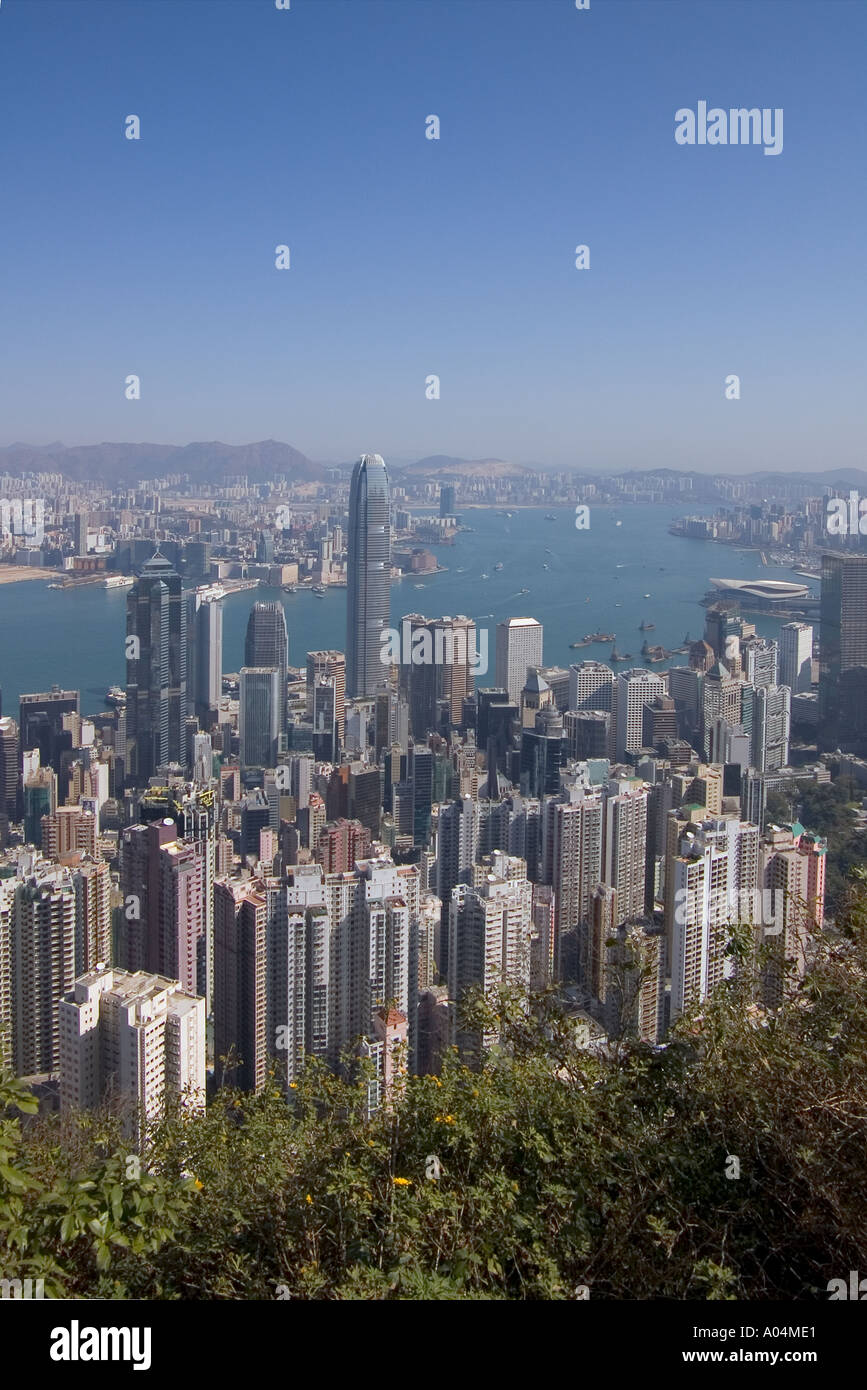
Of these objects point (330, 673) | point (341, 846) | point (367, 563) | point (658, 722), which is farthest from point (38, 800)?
point (658, 722)

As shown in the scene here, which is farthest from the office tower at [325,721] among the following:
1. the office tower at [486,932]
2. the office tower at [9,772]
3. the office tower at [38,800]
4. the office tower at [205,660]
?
the office tower at [486,932]

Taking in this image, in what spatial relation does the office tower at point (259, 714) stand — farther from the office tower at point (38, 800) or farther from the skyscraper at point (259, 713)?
the office tower at point (38, 800)

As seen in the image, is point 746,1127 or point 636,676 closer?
point 746,1127

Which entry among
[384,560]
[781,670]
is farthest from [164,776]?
[781,670]

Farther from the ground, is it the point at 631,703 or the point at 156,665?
the point at 156,665

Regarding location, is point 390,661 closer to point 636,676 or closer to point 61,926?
point 636,676

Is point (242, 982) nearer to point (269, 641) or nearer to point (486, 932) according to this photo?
point (486, 932)
